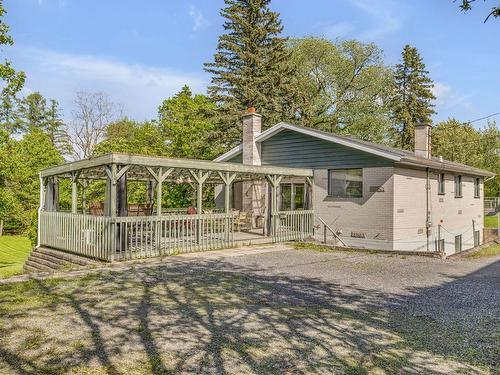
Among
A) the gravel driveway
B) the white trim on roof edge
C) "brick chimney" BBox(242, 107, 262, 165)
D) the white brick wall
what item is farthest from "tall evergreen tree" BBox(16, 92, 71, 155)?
the gravel driveway

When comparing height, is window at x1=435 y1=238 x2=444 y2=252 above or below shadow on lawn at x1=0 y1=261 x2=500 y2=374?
below

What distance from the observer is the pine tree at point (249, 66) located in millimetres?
28906

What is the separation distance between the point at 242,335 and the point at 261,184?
14325mm

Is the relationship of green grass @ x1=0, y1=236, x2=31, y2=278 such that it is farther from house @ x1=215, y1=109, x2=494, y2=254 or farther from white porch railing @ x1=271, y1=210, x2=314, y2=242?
white porch railing @ x1=271, y1=210, x2=314, y2=242

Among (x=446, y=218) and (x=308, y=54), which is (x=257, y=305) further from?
(x=308, y=54)

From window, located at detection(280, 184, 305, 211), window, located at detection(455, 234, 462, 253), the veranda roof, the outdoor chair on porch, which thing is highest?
the veranda roof

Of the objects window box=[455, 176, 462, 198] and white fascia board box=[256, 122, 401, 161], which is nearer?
white fascia board box=[256, 122, 401, 161]

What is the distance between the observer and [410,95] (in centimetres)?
4128

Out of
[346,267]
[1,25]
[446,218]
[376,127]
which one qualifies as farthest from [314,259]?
[376,127]

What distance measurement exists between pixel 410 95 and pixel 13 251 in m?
38.9

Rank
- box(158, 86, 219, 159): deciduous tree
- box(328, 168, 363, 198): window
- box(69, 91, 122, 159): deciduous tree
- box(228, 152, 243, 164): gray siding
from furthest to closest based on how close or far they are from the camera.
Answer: box(69, 91, 122, 159): deciduous tree
box(158, 86, 219, 159): deciduous tree
box(228, 152, 243, 164): gray siding
box(328, 168, 363, 198): window

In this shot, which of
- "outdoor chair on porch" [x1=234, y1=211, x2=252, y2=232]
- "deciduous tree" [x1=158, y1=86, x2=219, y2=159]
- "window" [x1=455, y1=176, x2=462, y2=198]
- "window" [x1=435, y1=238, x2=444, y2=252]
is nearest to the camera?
"window" [x1=435, y1=238, x2=444, y2=252]

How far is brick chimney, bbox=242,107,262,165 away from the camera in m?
17.6

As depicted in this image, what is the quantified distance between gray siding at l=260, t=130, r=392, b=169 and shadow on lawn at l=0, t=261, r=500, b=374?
6.90m
